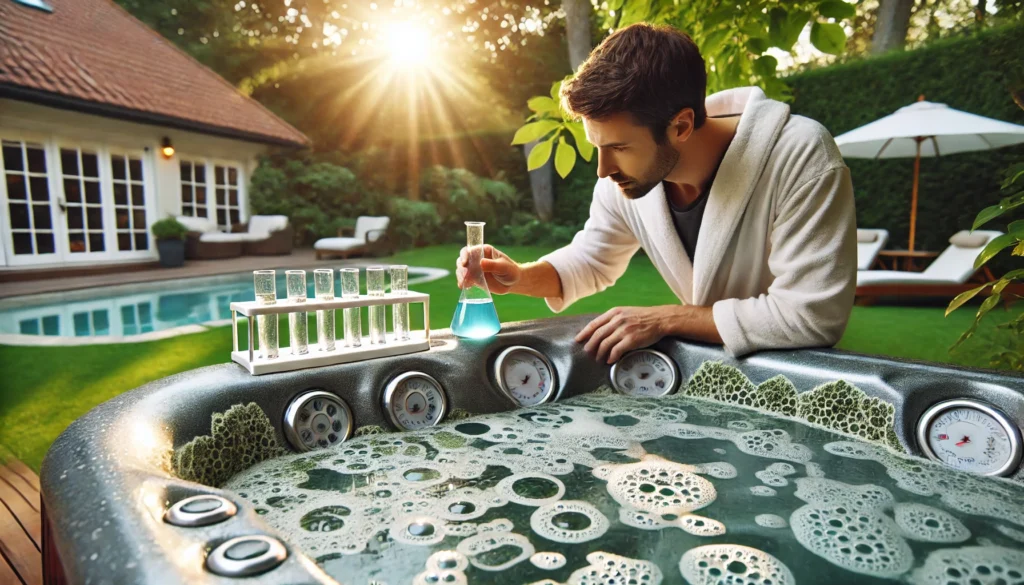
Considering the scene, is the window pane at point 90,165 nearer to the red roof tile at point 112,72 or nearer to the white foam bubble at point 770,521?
the red roof tile at point 112,72

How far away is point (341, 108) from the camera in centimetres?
747

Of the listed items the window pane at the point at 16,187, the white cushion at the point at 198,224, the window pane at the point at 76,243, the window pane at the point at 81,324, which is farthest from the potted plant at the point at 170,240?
the window pane at the point at 81,324

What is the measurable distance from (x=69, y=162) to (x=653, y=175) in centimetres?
450

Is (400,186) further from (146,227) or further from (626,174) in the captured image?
(626,174)

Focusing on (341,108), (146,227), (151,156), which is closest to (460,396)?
(146,227)

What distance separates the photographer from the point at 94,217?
418cm

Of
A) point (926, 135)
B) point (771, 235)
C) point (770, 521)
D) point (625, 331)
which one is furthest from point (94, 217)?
point (926, 135)

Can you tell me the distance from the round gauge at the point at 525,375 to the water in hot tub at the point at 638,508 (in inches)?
5.3

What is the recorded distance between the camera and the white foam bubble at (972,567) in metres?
0.64

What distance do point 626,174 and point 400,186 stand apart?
23.5ft

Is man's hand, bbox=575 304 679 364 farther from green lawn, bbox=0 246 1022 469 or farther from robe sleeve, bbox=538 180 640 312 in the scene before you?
green lawn, bbox=0 246 1022 469

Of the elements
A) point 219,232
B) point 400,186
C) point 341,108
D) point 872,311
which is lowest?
point 872,311

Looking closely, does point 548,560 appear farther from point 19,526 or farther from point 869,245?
point 869,245

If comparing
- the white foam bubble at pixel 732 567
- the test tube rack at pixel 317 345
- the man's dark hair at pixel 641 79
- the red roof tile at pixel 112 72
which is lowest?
the white foam bubble at pixel 732 567
